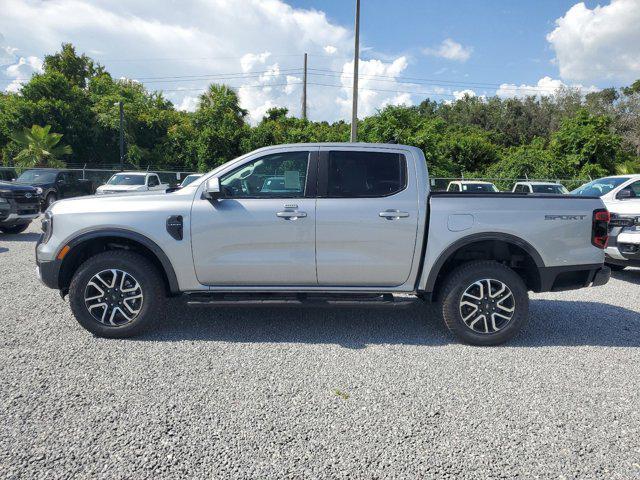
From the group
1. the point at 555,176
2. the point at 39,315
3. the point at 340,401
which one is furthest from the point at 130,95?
the point at 340,401

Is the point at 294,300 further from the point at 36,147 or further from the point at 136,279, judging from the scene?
the point at 36,147

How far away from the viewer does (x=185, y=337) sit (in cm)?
432

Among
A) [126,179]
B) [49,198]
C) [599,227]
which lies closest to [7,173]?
[49,198]

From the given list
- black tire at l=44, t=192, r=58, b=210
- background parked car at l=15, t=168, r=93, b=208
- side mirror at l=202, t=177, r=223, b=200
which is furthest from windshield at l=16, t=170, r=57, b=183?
side mirror at l=202, t=177, r=223, b=200

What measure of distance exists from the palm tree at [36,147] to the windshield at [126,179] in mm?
14438

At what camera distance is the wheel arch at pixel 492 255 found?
163 inches

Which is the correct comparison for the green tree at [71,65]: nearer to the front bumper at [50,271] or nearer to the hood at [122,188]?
the hood at [122,188]

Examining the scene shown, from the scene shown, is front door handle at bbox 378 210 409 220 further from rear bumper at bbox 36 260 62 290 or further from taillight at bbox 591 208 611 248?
rear bumper at bbox 36 260 62 290

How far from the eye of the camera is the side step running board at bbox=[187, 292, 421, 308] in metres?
4.11

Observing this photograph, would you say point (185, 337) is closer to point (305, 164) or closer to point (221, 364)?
point (221, 364)

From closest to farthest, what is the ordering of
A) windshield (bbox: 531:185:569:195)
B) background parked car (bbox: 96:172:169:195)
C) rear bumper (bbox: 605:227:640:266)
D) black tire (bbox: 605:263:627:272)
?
rear bumper (bbox: 605:227:640:266) < black tire (bbox: 605:263:627:272) < background parked car (bbox: 96:172:169:195) < windshield (bbox: 531:185:569:195)

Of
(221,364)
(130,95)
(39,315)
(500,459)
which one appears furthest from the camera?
(130,95)

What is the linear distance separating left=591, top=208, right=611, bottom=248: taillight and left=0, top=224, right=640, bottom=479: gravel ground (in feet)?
3.34

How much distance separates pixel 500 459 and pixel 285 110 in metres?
36.8
